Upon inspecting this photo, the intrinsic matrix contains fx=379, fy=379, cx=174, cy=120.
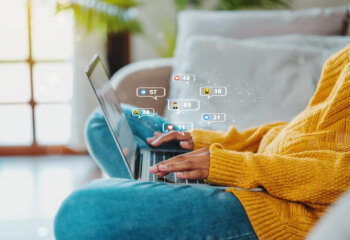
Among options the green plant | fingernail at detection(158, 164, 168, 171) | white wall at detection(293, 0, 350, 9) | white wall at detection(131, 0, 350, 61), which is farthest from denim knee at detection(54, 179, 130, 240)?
white wall at detection(293, 0, 350, 9)

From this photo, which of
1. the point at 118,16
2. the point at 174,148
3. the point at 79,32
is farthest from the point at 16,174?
the point at 174,148

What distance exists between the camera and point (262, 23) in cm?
160

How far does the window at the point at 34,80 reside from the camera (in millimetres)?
2275

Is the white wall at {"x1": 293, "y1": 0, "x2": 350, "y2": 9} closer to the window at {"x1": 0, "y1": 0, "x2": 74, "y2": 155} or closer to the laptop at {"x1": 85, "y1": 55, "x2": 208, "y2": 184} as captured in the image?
the window at {"x1": 0, "y1": 0, "x2": 74, "y2": 155}

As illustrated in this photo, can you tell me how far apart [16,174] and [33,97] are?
548mm

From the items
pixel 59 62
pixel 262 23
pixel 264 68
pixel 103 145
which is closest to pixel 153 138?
pixel 103 145

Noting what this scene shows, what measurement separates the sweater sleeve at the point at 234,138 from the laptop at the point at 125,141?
7 cm

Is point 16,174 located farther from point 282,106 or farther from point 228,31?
point 282,106

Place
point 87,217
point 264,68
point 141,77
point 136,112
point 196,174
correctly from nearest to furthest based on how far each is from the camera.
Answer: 1. point 87,217
2. point 196,174
3. point 136,112
4. point 264,68
5. point 141,77

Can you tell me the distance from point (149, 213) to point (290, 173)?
27 centimetres

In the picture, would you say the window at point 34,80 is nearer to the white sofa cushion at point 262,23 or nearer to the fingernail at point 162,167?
the white sofa cushion at point 262,23

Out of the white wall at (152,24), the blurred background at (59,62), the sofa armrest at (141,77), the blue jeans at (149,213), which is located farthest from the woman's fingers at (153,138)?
the white wall at (152,24)

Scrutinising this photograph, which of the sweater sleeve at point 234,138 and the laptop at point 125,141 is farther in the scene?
the sweater sleeve at point 234,138

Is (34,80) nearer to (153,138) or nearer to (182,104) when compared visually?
(153,138)
